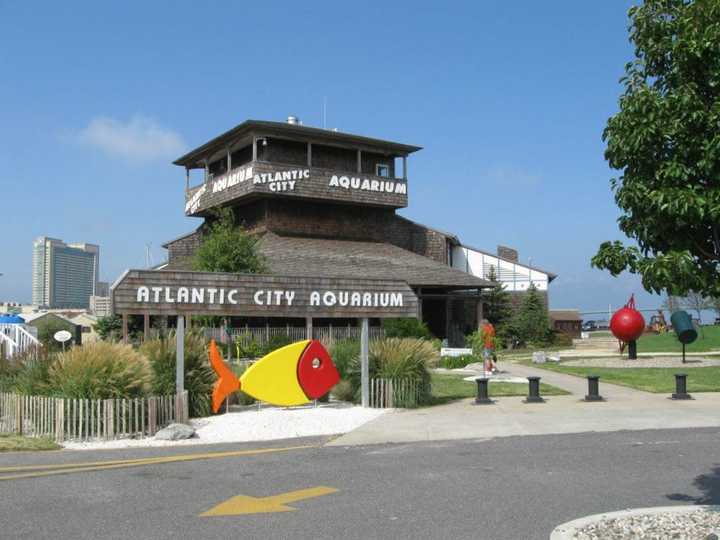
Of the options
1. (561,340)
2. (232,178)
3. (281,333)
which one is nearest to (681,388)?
(281,333)

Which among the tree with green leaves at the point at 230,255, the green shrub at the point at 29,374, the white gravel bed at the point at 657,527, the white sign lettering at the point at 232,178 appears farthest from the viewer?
the white sign lettering at the point at 232,178

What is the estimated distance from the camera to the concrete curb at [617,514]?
667 centimetres

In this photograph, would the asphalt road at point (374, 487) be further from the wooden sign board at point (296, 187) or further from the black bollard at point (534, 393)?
the wooden sign board at point (296, 187)

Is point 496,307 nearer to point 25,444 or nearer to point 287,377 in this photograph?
point 287,377

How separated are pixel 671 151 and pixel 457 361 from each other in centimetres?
2132

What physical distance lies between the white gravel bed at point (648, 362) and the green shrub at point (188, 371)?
16.8 m

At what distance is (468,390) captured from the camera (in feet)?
64.0

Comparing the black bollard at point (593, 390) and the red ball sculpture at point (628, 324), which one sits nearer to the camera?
the black bollard at point (593, 390)

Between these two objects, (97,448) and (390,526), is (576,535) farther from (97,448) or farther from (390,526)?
(97,448)

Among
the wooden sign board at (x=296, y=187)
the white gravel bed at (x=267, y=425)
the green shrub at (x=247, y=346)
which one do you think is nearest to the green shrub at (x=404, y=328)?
the green shrub at (x=247, y=346)

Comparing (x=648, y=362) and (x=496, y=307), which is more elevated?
(x=496, y=307)

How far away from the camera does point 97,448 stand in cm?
1185

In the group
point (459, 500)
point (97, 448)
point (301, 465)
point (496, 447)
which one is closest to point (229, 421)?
point (97, 448)

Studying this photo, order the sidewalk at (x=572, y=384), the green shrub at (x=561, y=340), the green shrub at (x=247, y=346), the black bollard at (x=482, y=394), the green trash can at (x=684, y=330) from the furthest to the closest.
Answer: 1. the green shrub at (x=561, y=340)
2. the green shrub at (x=247, y=346)
3. the green trash can at (x=684, y=330)
4. the sidewalk at (x=572, y=384)
5. the black bollard at (x=482, y=394)
